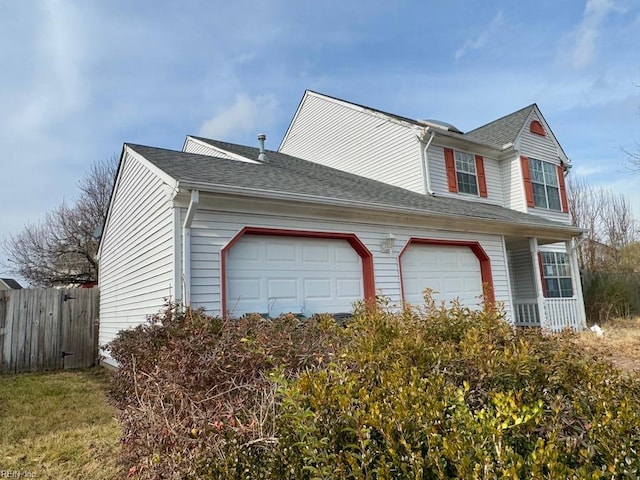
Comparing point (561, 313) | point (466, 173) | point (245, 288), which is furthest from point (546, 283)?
point (245, 288)

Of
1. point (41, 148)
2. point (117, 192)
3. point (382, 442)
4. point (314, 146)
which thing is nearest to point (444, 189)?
point (314, 146)

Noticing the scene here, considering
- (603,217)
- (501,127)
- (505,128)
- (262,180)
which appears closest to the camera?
(262,180)

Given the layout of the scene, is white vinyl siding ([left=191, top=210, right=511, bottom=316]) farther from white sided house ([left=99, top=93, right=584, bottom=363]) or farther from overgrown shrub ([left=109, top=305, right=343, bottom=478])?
overgrown shrub ([left=109, top=305, right=343, bottom=478])

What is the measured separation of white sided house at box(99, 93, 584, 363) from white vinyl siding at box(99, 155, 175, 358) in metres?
0.02

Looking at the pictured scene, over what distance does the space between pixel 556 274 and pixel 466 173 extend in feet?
15.5

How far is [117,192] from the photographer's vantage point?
9.77m

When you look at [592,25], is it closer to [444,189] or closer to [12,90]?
[444,189]

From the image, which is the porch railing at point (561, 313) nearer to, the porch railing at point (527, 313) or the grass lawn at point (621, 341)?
the porch railing at point (527, 313)

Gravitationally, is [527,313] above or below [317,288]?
below

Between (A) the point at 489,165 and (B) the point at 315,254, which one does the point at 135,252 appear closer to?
(B) the point at 315,254

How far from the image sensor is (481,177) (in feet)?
41.3

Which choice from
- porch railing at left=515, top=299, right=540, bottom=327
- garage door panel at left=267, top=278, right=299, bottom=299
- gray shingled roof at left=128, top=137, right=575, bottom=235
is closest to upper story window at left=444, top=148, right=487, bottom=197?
gray shingled roof at left=128, top=137, right=575, bottom=235

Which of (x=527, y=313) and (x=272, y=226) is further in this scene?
(x=527, y=313)

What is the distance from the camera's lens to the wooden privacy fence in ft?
29.1
